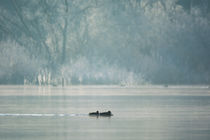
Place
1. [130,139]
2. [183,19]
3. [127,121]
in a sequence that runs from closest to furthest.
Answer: [130,139], [127,121], [183,19]

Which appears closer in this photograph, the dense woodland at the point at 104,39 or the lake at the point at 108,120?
the lake at the point at 108,120

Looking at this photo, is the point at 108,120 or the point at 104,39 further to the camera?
the point at 104,39

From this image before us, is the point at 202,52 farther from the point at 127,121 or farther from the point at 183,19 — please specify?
the point at 127,121

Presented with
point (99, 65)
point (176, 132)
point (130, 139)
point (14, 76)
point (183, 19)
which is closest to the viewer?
point (130, 139)

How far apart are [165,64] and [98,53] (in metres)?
9.29

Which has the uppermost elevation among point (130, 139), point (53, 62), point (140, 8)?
point (140, 8)

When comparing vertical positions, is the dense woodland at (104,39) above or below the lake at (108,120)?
above

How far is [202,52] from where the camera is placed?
54.1m

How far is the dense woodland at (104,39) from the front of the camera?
1950 inches

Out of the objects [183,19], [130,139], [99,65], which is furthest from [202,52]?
[130,139]

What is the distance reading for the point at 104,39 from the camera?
58.8m

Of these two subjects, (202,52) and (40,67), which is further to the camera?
(202,52)

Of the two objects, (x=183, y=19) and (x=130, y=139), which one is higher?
(x=183, y=19)

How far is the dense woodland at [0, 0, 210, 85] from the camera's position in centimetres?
4953
